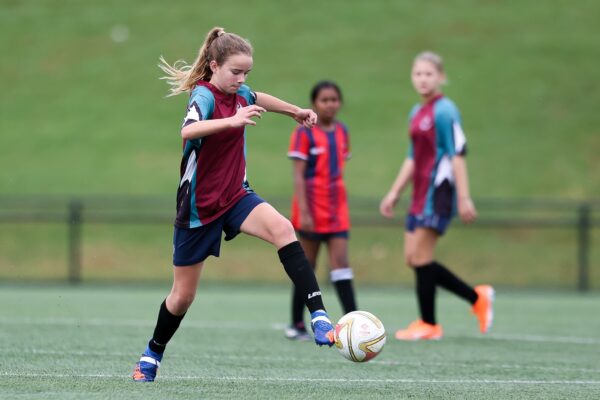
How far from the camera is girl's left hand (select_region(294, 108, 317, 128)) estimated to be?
5859 millimetres

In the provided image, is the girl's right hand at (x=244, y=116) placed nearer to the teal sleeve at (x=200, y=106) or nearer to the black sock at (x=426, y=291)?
the teal sleeve at (x=200, y=106)

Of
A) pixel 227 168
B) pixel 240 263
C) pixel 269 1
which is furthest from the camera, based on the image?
pixel 269 1

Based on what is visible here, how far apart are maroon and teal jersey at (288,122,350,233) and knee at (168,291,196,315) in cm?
294

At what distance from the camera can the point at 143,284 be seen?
16.3 meters

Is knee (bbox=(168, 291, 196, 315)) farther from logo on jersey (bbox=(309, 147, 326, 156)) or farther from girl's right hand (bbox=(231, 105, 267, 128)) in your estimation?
logo on jersey (bbox=(309, 147, 326, 156))

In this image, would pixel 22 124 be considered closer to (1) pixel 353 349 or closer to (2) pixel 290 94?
(2) pixel 290 94

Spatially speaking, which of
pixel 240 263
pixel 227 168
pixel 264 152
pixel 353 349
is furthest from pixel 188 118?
pixel 264 152

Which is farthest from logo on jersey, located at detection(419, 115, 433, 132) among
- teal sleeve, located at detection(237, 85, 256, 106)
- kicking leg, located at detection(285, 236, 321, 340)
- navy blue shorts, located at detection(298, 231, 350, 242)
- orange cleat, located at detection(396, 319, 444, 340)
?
teal sleeve, located at detection(237, 85, 256, 106)

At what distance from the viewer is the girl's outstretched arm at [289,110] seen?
19.3 ft

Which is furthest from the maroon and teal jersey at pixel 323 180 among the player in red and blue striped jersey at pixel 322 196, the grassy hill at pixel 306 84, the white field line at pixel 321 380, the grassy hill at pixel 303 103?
the grassy hill at pixel 306 84

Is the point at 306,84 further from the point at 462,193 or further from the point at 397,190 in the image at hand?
the point at 462,193

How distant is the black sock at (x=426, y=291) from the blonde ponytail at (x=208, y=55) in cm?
348

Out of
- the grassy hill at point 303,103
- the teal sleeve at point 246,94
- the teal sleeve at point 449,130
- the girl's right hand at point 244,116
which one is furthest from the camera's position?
the grassy hill at point 303,103

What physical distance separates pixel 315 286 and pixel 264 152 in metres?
19.4
